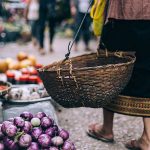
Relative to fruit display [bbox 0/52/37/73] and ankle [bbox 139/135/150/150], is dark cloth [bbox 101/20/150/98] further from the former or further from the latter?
fruit display [bbox 0/52/37/73]

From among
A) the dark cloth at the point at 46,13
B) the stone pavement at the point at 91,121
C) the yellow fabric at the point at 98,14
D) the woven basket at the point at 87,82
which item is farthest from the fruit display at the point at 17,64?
the dark cloth at the point at 46,13

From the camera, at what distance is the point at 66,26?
17.1m

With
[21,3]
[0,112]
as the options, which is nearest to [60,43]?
[21,3]

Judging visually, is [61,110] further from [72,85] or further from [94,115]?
[72,85]

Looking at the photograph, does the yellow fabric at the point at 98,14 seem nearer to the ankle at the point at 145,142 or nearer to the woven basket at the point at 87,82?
the woven basket at the point at 87,82

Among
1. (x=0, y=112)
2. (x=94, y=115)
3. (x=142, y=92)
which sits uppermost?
(x=142, y=92)

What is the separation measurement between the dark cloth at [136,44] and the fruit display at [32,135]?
2.49 feet

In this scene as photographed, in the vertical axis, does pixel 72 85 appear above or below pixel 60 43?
above

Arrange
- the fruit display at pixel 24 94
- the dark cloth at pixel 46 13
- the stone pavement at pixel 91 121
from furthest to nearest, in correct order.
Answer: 1. the dark cloth at pixel 46 13
2. the fruit display at pixel 24 94
3. the stone pavement at pixel 91 121

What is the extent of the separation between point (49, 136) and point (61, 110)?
6.62 feet

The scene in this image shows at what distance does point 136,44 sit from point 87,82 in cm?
69

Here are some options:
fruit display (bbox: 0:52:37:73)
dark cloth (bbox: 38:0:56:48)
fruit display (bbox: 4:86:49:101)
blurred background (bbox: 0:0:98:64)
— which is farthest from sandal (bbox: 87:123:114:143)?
dark cloth (bbox: 38:0:56:48)

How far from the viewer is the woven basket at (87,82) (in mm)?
3381

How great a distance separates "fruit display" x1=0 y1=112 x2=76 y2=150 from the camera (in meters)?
3.44
